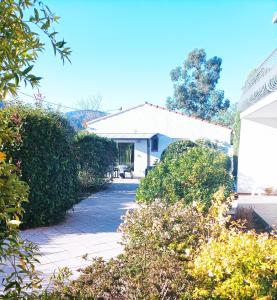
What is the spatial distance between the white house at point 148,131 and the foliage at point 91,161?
11.2 meters

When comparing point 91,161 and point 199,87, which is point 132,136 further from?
point 199,87

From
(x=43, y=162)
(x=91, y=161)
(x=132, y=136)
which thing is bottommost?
(x=43, y=162)

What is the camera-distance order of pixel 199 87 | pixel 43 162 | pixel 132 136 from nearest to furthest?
1. pixel 43 162
2. pixel 132 136
3. pixel 199 87

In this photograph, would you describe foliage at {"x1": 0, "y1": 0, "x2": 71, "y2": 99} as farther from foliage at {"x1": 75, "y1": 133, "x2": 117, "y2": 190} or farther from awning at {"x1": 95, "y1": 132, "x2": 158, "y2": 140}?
awning at {"x1": 95, "y1": 132, "x2": 158, "y2": 140}

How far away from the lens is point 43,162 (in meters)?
10.2

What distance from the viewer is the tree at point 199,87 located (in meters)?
57.1

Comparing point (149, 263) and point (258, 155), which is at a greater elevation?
point (258, 155)

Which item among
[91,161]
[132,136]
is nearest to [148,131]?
[132,136]

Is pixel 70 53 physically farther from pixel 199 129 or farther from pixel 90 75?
pixel 90 75

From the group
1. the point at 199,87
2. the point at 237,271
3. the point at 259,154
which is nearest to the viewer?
the point at 237,271

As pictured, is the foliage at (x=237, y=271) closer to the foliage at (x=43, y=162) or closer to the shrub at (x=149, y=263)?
the shrub at (x=149, y=263)

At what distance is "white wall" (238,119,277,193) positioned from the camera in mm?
16766

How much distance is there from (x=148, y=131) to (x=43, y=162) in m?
24.1

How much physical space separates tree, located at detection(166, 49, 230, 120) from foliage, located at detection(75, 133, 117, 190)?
38.1m
